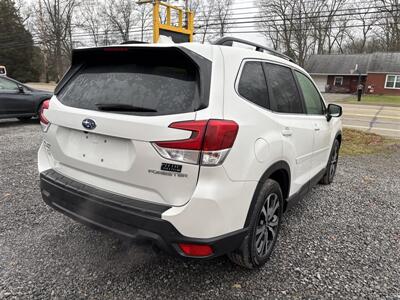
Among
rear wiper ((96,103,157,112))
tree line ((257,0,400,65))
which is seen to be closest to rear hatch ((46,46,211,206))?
rear wiper ((96,103,157,112))

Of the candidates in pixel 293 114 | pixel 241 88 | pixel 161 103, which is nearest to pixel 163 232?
pixel 161 103

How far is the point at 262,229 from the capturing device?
2637 millimetres

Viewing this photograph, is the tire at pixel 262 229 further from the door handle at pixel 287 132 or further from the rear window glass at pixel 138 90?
the rear window glass at pixel 138 90

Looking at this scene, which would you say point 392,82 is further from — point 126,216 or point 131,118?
point 126,216

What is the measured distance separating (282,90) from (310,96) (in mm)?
942

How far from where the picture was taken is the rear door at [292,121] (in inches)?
107

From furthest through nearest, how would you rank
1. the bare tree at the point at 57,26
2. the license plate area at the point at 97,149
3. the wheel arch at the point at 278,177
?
the bare tree at the point at 57,26 < the wheel arch at the point at 278,177 < the license plate area at the point at 97,149

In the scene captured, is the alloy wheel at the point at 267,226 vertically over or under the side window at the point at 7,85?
under

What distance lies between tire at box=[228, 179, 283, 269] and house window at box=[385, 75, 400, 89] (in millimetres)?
42477

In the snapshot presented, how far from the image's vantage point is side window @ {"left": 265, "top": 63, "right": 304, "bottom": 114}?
272cm

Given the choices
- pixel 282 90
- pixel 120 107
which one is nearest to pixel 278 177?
pixel 282 90

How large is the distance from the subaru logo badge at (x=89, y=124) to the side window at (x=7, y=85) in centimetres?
812

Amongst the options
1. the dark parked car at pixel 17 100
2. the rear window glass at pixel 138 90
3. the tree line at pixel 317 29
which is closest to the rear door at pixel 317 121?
the rear window glass at pixel 138 90

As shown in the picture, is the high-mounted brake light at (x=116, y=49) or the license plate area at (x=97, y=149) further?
the high-mounted brake light at (x=116, y=49)
